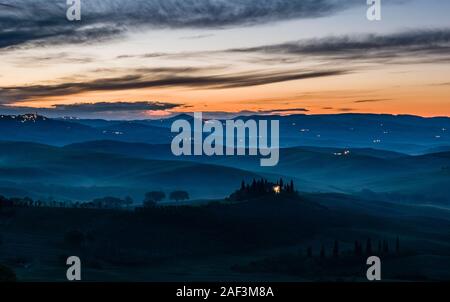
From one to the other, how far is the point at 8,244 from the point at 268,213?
2813 inches

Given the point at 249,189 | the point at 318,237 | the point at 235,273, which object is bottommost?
the point at 235,273

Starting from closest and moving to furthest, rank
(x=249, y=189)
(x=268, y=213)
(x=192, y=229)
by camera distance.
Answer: (x=192, y=229) → (x=268, y=213) → (x=249, y=189)

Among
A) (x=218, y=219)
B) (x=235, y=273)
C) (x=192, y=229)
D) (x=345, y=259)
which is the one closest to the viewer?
(x=235, y=273)

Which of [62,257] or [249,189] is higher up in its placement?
[249,189]

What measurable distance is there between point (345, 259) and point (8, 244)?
6077cm

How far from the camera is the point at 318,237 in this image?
141625 mm

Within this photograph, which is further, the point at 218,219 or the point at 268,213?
the point at 268,213

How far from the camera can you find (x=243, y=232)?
469 feet

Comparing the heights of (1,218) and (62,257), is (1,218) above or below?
above
